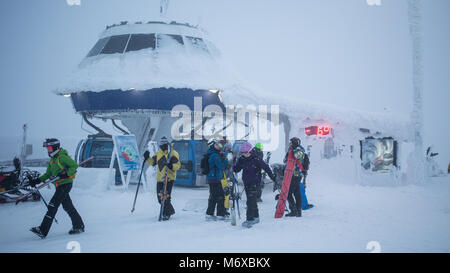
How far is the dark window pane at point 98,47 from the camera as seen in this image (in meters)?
22.8

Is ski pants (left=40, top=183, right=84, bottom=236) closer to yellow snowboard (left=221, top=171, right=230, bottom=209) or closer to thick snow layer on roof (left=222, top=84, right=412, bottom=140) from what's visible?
yellow snowboard (left=221, top=171, right=230, bottom=209)

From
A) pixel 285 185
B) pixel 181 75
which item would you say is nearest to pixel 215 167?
pixel 285 185

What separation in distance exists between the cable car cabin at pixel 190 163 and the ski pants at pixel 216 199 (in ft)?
21.0

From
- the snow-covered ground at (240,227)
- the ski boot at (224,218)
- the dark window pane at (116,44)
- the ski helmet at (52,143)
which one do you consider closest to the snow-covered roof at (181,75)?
the dark window pane at (116,44)

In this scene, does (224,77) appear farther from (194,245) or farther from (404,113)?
(194,245)

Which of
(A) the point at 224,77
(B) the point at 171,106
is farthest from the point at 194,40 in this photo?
(B) the point at 171,106

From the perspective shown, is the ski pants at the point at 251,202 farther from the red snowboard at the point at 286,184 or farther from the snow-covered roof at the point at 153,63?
the snow-covered roof at the point at 153,63

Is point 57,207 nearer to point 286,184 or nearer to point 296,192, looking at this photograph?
point 286,184

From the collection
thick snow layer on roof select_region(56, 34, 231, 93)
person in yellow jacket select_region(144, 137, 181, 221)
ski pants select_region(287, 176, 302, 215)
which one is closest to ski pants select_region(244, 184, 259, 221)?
ski pants select_region(287, 176, 302, 215)

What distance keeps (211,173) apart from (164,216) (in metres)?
1.47

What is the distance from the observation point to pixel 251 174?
291 inches

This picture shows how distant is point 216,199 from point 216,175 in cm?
55

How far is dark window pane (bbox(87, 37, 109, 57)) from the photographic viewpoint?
22.8 m

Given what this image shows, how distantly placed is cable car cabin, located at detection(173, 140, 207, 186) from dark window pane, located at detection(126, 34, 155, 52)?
923cm
